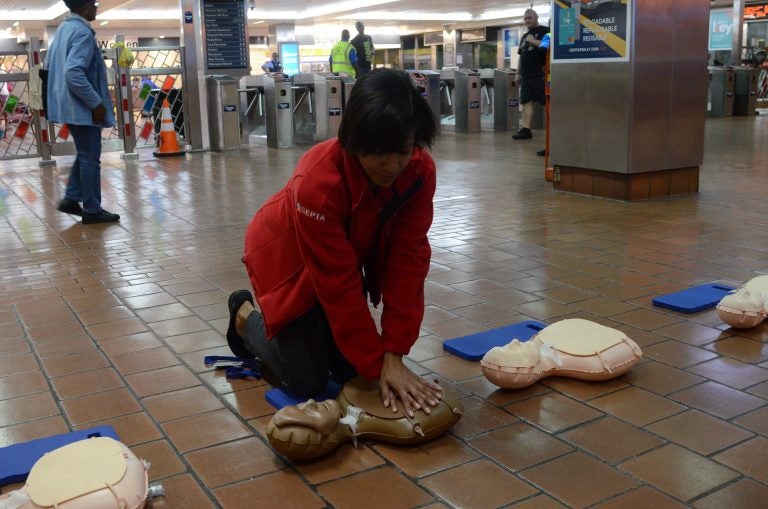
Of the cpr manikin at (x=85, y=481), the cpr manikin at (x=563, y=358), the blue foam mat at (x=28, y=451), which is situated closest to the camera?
the cpr manikin at (x=85, y=481)

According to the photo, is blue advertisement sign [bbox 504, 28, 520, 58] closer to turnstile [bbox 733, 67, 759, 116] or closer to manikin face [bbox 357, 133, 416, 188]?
turnstile [bbox 733, 67, 759, 116]

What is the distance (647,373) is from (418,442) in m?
0.92

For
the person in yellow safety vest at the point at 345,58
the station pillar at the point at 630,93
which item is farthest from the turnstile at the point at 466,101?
the station pillar at the point at 630,93

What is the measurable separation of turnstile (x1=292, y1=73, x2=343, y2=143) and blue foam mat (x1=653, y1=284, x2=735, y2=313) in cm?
828

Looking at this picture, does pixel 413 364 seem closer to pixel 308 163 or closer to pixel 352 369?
pixel 352 369

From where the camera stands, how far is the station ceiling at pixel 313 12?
20719 mm

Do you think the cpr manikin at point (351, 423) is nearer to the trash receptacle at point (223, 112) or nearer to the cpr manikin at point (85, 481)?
the cpr manikin at point (85, 481)

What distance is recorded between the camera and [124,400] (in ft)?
8.11

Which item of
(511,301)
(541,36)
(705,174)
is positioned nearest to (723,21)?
(541,36)

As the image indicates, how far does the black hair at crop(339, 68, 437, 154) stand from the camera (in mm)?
1833

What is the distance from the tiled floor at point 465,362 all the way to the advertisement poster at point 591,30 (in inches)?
43.1

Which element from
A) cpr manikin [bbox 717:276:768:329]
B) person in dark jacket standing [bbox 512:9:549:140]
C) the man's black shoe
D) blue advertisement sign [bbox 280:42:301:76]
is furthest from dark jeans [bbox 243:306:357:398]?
blue advertisement sign [bbox 280:42:301:76]

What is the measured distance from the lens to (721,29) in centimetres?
2197

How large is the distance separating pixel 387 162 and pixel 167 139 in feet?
28.8
